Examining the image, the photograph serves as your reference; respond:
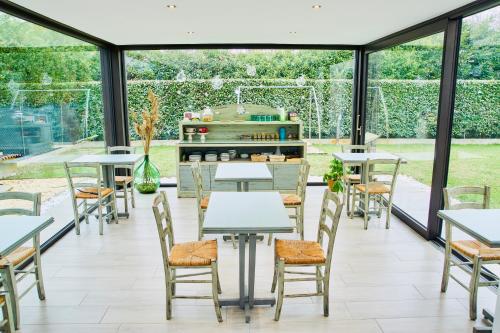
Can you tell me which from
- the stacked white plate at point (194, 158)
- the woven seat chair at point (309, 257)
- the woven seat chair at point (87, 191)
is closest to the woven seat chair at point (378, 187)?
the woven seat chair at point (309, 257)

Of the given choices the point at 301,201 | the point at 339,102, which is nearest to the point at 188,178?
the point at 301,201

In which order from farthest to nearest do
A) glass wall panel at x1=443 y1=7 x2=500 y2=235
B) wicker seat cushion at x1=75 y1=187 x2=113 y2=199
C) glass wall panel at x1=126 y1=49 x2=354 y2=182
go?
glass wall panel at x1=126 y1=49 x2=354 y2=182 < wicker seat cushion at x1=75 y1=187 x2=113 y2=199 < glass wall panel at x1=443 y1=7 x2=500 y2=235

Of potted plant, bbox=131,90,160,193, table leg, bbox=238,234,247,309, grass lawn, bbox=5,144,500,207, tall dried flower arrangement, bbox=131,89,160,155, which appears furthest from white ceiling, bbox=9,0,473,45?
table leg, bbox=238,234,247,309

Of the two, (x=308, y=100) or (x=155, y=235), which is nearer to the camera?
(x=155, y=235)

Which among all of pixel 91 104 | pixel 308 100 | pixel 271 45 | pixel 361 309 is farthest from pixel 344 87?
pixel 361 309

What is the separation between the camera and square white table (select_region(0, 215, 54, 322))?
244 cm

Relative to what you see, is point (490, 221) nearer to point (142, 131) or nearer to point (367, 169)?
point (367, 169)

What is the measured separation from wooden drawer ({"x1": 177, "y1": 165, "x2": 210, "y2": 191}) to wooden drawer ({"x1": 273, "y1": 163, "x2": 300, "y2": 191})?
1146 millimetres

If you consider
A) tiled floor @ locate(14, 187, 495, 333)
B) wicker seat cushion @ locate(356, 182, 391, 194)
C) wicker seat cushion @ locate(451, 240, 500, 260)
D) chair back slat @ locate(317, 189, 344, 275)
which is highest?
chair back slat @ locate(317, 189, 344, 275)

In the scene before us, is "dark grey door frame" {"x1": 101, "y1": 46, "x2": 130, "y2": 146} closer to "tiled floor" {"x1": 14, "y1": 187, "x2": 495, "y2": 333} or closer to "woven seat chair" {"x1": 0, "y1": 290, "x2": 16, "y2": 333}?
"tiled floor" {"x1": 14, "y1": 187, "x2": 495, "y2": 333}

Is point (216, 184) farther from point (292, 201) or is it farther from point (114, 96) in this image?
point (114, 96)

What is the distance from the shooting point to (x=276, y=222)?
2.81m

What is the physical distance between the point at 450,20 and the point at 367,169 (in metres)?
1.91

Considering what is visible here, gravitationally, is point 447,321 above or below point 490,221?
below
